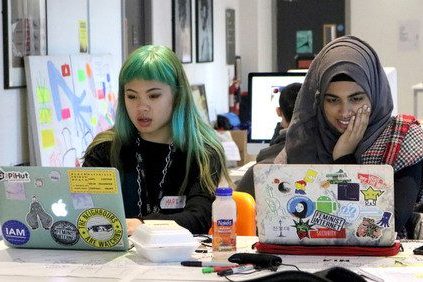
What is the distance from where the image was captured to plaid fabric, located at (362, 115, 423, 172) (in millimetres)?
2965

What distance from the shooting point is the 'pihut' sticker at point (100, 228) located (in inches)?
103

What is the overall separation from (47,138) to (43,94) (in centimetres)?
22

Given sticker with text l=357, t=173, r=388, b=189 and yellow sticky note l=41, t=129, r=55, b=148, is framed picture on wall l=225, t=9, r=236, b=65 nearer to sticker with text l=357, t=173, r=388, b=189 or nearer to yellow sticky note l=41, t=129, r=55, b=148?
yellow sticky note l=41, t=129, r=55, b=148

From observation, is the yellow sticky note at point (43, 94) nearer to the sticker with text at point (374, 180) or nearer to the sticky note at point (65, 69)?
the sticky note at point (65, 69)

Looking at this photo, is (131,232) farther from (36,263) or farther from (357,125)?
(357,125)

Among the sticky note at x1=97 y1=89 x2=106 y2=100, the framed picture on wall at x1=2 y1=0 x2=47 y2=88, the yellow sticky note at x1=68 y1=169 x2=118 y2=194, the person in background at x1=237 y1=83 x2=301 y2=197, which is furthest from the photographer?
the sticky note at x1=97 y1=89 x2=106 y2=100

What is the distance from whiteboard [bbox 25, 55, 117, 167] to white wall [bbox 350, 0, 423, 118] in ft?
14.6

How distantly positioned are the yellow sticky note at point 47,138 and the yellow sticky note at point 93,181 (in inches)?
80.7

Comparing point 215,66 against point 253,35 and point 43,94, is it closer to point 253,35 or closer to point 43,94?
point 253,35

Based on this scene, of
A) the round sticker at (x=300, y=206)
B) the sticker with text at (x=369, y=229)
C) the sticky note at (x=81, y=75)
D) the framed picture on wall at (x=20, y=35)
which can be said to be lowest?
the sticker with text at (x=369, y=229)

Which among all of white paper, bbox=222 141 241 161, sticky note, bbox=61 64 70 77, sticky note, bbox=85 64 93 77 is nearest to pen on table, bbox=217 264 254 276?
sticky note, bbox=61 64 70 77

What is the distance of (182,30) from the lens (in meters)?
7.39

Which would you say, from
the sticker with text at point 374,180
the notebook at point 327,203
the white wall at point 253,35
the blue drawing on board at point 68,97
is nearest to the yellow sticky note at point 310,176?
the notebook at point 327,203

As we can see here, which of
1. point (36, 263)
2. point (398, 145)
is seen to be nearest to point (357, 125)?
point (398, 145)
